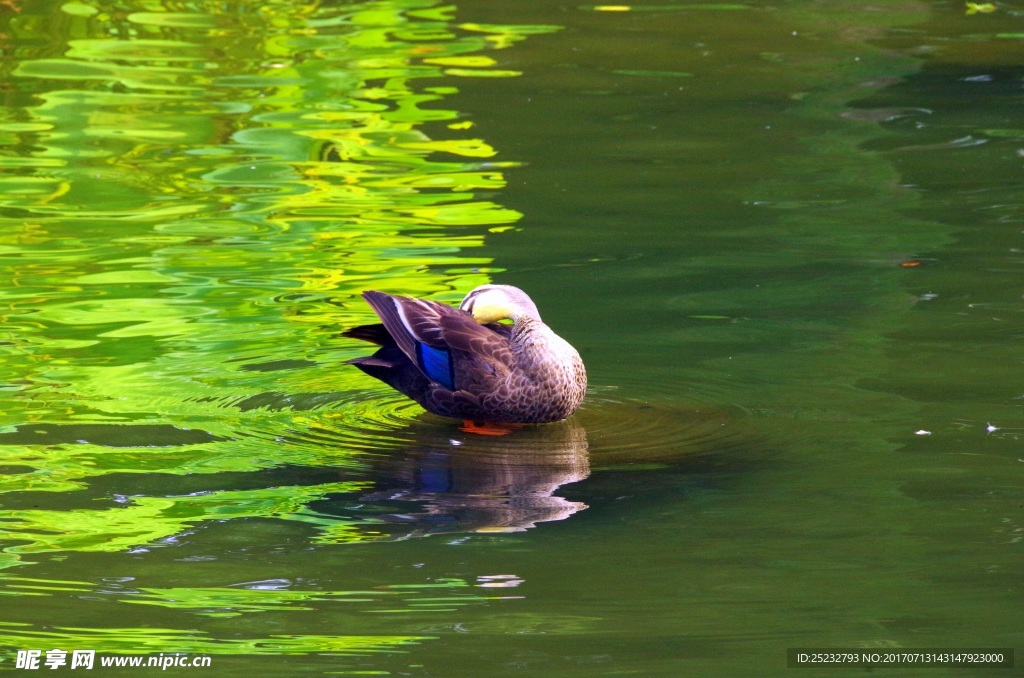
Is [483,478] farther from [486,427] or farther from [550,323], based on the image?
[550,323]

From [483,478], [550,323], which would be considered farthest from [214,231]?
[483,478]

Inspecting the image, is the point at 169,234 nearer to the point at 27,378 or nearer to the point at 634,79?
the point at 27,378

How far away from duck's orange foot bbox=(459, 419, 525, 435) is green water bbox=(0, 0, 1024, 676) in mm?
112

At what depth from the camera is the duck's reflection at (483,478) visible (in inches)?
228

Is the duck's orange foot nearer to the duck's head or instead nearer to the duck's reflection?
the duck's reflection

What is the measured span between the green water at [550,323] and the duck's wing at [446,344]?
0.91ft

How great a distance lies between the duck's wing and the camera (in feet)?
22.2

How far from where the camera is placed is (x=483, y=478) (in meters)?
6.26

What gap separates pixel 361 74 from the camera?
14453 mm

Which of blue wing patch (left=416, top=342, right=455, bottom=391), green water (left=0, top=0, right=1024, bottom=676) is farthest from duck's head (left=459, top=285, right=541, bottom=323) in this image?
green water (left=0, top=0, right=1024, bottom=676)

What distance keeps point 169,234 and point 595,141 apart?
11.8 feet

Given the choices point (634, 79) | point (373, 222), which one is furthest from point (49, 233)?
point (634, 79)

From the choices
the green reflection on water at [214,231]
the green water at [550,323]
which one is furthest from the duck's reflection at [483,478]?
the green reflection on water at [214,231]

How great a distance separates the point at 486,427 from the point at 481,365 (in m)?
0.33
